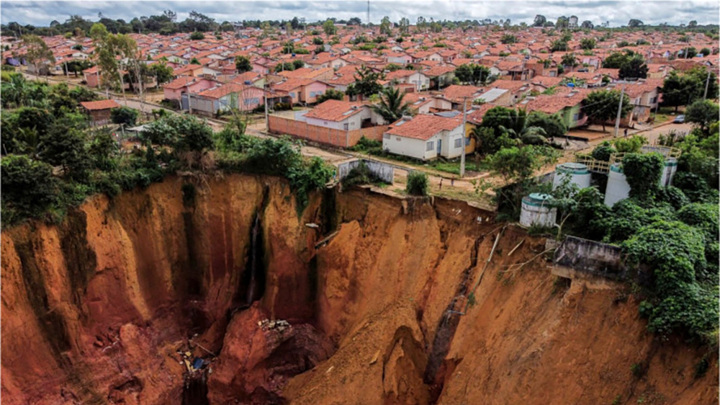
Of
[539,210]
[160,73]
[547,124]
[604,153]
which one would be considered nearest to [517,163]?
[539,210]

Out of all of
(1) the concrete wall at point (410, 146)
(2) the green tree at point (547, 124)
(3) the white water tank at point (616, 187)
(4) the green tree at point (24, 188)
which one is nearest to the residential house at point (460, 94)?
(2) the green tree at point (547, 124)

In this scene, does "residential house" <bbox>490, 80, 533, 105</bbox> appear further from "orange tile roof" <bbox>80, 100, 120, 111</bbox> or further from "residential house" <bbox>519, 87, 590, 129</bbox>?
"orange tile roof" <bbox>80, 100, 120, 111</bbox>

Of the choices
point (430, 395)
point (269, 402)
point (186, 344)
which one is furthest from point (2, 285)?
point (430, 395)

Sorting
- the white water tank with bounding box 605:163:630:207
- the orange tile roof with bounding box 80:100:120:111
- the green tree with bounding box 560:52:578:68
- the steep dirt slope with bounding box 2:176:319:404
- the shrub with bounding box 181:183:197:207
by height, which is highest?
the green tree with bounding box 560:52:578:68

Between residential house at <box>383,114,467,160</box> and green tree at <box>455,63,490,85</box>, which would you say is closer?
residential house at <box>383,114,467,160</box>

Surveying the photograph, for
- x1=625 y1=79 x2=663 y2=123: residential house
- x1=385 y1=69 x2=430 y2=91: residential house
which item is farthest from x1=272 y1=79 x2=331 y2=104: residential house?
x1=625 y1=79 x2=663 y2=123: residential house

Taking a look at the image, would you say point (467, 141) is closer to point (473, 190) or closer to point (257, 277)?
point (473, 190)

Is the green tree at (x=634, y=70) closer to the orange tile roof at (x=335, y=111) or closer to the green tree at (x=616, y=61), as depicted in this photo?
the green tree at (x=616, y=61)
